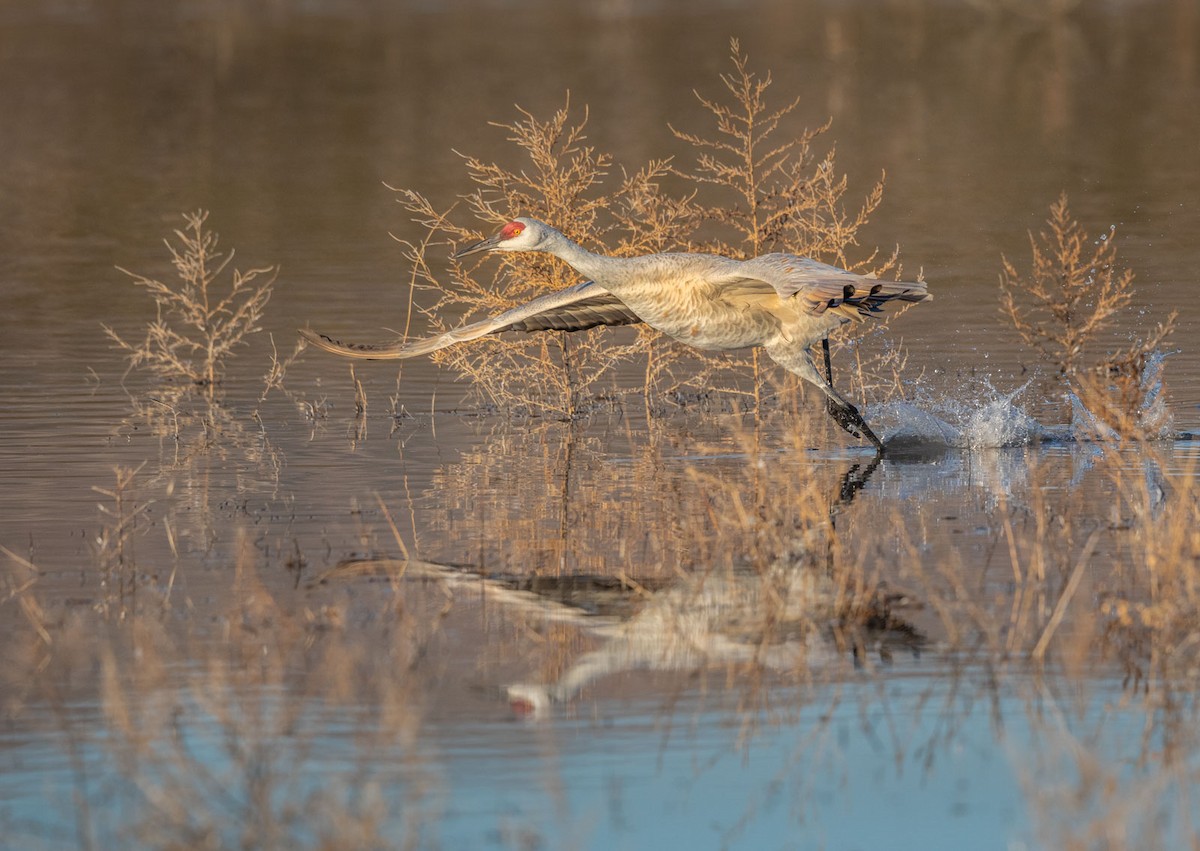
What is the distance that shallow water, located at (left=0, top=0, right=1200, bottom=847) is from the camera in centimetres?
705

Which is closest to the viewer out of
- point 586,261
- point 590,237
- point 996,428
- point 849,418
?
point 586,261

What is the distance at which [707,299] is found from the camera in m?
13.4

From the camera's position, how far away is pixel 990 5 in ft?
227

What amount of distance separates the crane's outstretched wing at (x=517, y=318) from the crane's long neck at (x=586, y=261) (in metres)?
0.46

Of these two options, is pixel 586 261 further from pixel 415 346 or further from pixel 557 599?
pixel 557 599

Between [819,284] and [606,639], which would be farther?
[819,284]

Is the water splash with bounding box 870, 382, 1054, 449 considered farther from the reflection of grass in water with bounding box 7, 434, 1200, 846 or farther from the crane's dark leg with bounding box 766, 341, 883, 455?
the reflection of grass in water with bounding box 7, 434, 1200, 846

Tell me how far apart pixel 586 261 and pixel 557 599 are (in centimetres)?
351

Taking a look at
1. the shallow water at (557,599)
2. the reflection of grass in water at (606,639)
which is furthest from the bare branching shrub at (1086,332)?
the reflection of grass in water at (606,639)

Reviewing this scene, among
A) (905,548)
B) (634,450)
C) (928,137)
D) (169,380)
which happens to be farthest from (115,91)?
(905,548)

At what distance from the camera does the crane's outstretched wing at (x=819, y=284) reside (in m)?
12.2

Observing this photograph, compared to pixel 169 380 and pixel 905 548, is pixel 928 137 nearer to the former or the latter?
pixel 169 380

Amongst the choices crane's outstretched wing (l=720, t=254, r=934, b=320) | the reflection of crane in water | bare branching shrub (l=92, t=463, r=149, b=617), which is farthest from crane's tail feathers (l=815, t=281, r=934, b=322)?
bare branching shrub (l=92, t=463, r=149, b=617)

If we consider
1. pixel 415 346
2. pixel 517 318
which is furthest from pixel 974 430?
pixel 415 346
